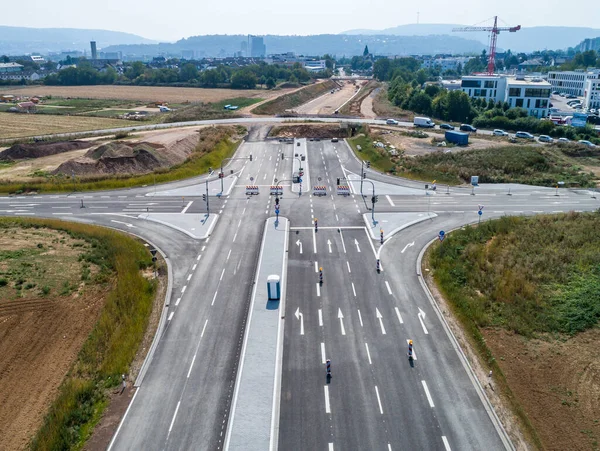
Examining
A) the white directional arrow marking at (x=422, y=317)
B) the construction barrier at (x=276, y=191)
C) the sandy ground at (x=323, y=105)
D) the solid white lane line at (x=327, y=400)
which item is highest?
the sandy ground at (x=323, y=105)

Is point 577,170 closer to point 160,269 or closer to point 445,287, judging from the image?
point 445,287

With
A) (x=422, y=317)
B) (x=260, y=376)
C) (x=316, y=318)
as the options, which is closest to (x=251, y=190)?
(x=316, y=318)

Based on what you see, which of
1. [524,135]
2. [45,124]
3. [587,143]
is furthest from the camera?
[45,124]

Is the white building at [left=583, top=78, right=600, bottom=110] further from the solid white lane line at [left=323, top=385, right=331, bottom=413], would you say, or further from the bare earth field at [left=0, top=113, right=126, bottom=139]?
the solid white lane line at [left=323, top=385, right=331, bottom=413]

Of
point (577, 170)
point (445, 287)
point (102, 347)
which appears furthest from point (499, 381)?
point (577, 170)

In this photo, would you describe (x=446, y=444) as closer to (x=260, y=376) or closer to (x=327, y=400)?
(x=327, y=400)

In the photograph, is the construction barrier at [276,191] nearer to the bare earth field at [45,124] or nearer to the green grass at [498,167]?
the green grass at [498,167]

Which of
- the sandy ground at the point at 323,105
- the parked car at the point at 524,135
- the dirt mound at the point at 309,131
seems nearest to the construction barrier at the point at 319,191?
the dirt mound at the point at 309,131

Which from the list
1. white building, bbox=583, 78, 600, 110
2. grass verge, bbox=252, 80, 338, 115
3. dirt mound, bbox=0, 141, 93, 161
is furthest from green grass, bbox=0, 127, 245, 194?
white building, bbox=583, 78, 600, 110
